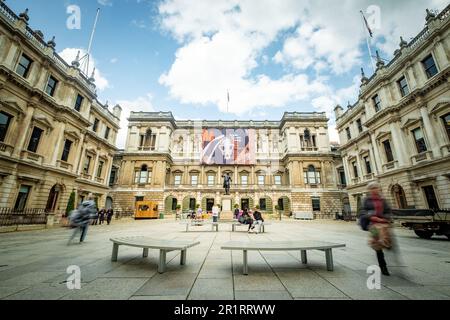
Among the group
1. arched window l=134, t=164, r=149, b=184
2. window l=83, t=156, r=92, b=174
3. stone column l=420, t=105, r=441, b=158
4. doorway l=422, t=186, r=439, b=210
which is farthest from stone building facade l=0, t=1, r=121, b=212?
doorway l=422, t=186, r=439, b=210

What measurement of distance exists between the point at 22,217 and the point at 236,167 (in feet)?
83.6

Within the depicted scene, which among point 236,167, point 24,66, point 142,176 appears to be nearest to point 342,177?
point 236,167

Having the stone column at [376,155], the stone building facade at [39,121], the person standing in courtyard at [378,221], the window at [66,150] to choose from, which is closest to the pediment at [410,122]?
the stone column at [376,155]

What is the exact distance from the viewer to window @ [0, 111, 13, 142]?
13016 millimetres

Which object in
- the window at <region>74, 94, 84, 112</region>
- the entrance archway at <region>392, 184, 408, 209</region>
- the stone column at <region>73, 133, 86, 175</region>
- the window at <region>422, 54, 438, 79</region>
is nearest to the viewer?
the window at <region>422, 54, 438, 79</region>

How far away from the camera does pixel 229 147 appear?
32.6 m

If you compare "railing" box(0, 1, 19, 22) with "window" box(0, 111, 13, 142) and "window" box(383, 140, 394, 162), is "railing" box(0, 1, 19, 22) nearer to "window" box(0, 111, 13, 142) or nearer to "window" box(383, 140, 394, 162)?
"window" box(0, 111, 13, 142)

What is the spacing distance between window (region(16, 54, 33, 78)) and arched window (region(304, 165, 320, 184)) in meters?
32.7

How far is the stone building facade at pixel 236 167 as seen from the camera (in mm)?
29672

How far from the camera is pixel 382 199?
3.90m
